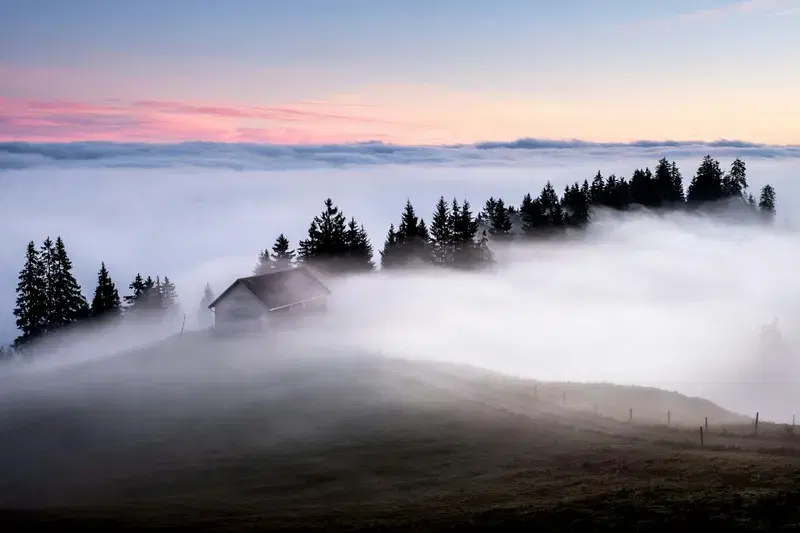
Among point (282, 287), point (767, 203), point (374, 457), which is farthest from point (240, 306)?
point (767, 203)

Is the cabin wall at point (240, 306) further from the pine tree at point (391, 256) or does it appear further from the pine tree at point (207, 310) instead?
the pine tree at point (207, 310)

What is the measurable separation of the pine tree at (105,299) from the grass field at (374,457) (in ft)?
163

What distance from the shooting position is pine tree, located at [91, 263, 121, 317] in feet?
342

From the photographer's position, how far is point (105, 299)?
10594cm

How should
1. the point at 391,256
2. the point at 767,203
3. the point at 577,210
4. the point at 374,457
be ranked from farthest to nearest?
1. the point at 767,203
2. the point at 577,210
3. the point at 391,256
4. the point at 374,457

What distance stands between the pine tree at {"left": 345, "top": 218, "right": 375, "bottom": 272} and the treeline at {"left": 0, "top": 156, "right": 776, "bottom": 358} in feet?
0.58

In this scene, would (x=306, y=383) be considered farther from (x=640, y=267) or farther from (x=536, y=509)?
(x=640, y=267)

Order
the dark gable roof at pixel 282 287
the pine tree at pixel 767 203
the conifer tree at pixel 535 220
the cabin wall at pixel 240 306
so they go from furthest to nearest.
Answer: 1. the pine tree at pixel 767 203
2. the conifer tree at pixel 535 220
3. the dark gable roof at pixel 282 287
4. the cabin wall at pixel 240 306

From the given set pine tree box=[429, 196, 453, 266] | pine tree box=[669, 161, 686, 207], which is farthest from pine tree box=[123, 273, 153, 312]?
pine tree box=[669, 161, 686, 207]

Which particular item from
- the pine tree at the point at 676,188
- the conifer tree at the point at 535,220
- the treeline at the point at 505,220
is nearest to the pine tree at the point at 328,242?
the treeline at the point at 505,220

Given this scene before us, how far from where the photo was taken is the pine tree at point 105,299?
104188 millimetres

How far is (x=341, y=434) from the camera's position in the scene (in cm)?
4391

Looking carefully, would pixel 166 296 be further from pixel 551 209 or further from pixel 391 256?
pixel 551 209

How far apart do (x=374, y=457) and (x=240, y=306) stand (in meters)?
37.3
